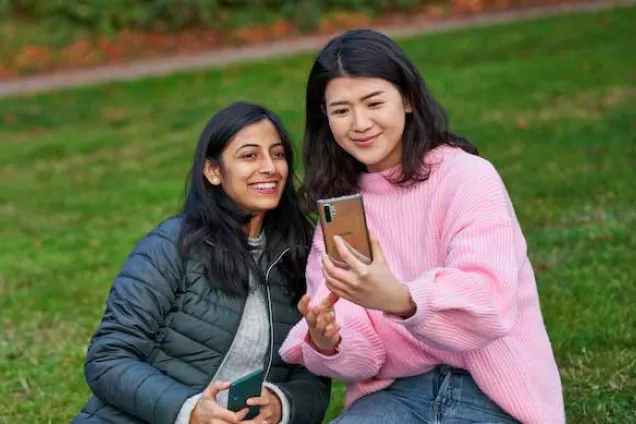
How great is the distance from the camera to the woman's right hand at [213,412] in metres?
3.45

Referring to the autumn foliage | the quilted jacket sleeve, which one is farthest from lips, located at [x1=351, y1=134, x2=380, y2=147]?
the autumn foliage

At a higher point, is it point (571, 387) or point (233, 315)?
point (233, 315)

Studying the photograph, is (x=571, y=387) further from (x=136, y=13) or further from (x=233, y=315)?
(x=136, y=13)

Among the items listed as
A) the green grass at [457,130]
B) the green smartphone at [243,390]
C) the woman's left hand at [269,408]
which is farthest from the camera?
the green grass at [457,130]

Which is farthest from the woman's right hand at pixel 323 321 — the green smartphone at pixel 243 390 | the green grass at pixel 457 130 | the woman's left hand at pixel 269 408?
the green grass at pixel 457 130

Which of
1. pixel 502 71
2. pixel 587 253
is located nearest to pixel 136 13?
pixel 502 71

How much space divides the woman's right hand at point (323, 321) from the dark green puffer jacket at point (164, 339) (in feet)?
1.50

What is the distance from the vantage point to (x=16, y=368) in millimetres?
5727

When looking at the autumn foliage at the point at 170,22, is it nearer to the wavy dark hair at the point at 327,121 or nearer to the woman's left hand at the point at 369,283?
the wavy dark hair at the point at 327,121

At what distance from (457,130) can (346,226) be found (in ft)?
24.9

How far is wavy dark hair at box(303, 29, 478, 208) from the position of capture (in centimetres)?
347

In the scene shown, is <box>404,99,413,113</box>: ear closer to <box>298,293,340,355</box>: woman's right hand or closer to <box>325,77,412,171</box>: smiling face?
<box>325,77,412,171</box>: smiling face

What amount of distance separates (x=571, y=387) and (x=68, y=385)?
2238mm

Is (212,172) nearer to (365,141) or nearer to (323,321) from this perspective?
(365,141)
